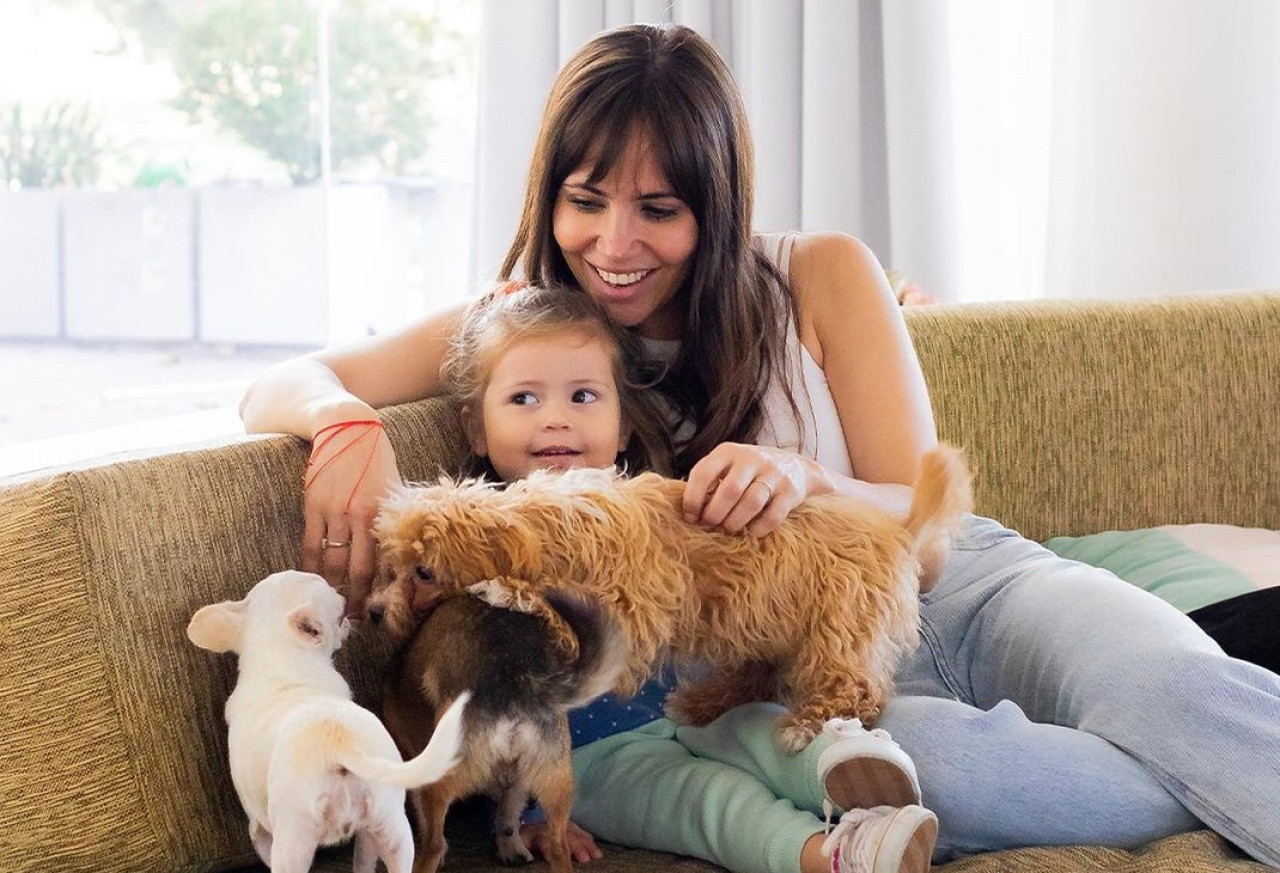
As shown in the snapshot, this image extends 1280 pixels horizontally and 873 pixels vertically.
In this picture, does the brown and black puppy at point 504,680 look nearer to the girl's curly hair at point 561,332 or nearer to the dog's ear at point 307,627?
the dog's ear at point 307,627

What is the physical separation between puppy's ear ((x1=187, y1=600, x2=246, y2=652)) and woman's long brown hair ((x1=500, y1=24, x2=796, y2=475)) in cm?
55

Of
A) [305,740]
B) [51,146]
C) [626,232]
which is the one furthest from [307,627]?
→ [51,146]

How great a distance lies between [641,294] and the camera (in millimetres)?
1693

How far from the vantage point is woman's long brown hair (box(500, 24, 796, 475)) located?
63.6 inches

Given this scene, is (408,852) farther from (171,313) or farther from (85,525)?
(171,313)

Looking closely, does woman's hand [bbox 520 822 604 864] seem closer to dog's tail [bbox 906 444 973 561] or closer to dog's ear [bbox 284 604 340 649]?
dog's ear [bbox 284 604 340 649]

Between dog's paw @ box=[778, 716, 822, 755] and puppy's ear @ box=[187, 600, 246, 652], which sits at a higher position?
puppy's ear @ box=[187, 600, 246, 652]

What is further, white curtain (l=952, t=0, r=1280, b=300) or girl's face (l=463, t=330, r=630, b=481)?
white curtain (l=952, t=0, r=1280, b=300)

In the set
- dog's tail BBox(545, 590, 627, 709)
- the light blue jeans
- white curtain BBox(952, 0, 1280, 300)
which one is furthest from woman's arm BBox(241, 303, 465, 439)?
white curtain BBox(952, 0, 1280, 300)

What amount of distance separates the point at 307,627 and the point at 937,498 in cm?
57

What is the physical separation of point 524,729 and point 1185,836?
0.61m

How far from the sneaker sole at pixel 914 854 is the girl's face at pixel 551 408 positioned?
511 millimetres

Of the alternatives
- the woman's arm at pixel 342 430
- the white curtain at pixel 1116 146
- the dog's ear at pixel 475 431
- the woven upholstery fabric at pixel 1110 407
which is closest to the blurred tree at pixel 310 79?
the white curtain at pixel 1116 146

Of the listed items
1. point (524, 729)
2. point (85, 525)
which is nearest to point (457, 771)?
point (524, 729)
